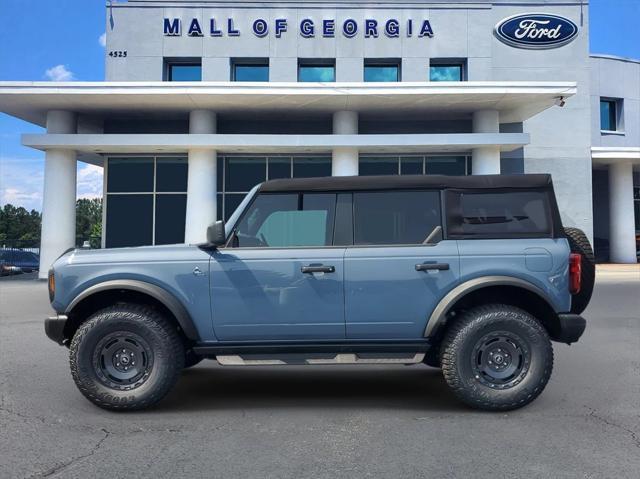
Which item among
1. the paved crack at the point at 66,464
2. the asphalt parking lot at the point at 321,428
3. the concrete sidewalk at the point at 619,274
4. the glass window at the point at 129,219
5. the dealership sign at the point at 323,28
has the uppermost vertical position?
the dealership sign at the point at 323,28

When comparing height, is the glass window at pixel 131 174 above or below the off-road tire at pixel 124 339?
above

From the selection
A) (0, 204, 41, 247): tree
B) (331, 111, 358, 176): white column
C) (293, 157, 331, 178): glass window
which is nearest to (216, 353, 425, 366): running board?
(331, 111, 358, 176): white column

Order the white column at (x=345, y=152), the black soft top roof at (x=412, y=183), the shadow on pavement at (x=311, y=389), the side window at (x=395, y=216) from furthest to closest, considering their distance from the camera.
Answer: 1. the white column at (x=345, y=152)
2. the shadow on pavement at (x=311, y=389)
3. the black soft top roof at (x=412, y=183)
4. the side window at (x=395, y=216)

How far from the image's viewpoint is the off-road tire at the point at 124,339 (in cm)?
478

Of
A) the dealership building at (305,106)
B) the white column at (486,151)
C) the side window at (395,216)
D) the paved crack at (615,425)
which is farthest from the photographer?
the white column at (486,151)

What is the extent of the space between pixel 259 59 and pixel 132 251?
20953 mm

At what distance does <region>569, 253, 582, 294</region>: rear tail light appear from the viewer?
15.7 ft

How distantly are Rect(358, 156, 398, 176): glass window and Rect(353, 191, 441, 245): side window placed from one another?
17577mm

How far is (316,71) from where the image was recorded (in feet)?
80.6

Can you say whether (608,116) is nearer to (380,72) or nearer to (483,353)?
(380,72)

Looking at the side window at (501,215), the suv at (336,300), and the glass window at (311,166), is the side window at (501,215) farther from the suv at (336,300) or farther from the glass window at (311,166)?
the glass window at (311,166)

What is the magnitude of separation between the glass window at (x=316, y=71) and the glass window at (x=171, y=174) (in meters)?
6.79

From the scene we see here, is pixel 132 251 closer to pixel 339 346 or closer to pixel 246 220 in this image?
pixel 246 220

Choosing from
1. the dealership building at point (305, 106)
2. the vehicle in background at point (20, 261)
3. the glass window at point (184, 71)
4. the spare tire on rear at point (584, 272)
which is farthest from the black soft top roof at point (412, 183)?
the vehicle in background at point (20, 261)
